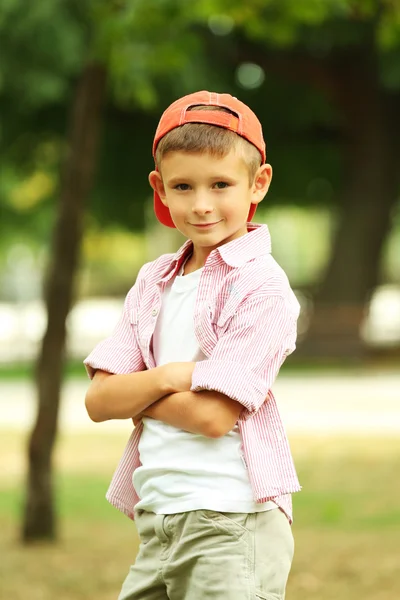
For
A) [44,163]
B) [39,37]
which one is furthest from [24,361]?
[39,37]

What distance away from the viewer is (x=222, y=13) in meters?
5.91

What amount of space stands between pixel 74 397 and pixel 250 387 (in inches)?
534

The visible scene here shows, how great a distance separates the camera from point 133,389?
7.55ft

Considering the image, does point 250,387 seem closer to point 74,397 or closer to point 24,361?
point 74,397

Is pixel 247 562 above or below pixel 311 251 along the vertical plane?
below

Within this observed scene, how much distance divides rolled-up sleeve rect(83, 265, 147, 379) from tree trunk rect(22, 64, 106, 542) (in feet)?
14.5

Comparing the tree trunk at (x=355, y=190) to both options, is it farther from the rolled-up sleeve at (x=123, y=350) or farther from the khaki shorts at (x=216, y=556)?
the khaki shorts at (x=216, y=556)

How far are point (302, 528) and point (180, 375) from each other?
5357 mm

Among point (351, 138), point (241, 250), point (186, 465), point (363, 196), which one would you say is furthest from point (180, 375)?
point (351, 138)

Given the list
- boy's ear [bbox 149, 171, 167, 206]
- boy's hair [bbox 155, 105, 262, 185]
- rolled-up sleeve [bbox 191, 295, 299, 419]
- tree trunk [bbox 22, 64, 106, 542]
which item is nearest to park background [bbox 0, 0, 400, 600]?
tree trunk [bbox 22, 64, 106, 542]

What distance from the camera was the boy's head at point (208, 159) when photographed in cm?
227

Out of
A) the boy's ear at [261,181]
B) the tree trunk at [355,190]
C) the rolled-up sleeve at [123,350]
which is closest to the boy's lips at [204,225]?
the boy's ear at [261,181]

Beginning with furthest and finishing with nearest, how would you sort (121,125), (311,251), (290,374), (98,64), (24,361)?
(311,251) → (24,361) → (121,125) → (290,374) → (98,64)

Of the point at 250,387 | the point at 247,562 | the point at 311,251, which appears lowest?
the point at 247,562
